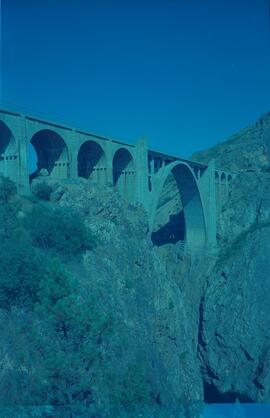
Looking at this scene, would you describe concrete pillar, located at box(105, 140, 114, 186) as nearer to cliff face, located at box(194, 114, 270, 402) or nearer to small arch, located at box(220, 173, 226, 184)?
cliff face, located at box(194, 114, 270, 402)

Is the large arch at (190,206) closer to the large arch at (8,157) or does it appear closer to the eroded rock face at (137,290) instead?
the eroded rock face at (137,290)

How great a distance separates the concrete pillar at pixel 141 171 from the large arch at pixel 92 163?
2.96 meters

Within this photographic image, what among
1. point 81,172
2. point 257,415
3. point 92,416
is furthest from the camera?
point 81,172

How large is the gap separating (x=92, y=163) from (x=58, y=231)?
10807 millimetres

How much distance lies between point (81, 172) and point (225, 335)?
1649 centimetres

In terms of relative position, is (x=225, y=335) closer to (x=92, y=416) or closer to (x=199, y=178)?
(x=199, y=178)

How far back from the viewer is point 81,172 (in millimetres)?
28000

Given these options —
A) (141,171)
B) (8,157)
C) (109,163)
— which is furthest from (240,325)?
(8,157)

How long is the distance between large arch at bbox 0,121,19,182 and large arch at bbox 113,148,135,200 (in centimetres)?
912

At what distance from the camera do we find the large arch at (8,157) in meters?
21.4

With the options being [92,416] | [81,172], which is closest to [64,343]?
[92,416]

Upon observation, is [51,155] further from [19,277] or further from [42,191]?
[19,277]

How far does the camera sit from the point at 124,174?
97.0 feet

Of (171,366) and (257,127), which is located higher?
(257,127)
